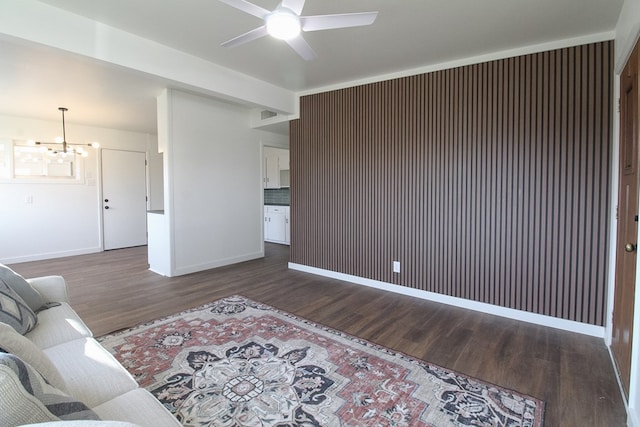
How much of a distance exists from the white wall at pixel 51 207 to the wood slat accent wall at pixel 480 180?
4574 millimetres

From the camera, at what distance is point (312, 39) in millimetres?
2979

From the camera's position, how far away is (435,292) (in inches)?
140

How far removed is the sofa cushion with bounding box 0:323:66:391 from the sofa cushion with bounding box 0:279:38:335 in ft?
2.25

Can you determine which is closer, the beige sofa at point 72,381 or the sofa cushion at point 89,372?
the beige sofa at point 72,381

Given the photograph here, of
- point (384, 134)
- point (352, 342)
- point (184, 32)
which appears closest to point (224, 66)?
point (184, 32)

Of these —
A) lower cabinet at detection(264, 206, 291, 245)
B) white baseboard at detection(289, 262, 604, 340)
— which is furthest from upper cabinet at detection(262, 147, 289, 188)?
Result: white baseboard at detection(289, 262, 604, 340)

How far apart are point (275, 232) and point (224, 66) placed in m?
4.19

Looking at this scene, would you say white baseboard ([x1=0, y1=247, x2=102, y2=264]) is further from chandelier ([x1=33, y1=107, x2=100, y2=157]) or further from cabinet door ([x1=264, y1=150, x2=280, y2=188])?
cabinet door ([x1=264, y1=150, x2=280, y2=188])

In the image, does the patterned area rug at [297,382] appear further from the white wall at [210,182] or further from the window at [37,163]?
the window at [37,163]

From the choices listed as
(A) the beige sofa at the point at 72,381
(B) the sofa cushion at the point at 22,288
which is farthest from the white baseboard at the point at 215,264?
(A) the beige sofa at the point at 72,381

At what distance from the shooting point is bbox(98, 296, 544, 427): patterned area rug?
1721 mm

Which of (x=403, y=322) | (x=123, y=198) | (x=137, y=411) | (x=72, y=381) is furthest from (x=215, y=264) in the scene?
(x=137, y=411)

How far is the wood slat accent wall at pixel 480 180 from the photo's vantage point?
2732mm

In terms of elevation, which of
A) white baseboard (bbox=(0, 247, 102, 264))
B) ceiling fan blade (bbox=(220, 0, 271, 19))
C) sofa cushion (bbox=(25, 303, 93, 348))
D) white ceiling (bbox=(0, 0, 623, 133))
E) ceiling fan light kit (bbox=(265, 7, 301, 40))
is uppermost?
white ceiling (bbox=(0, 0, 623, 133))
